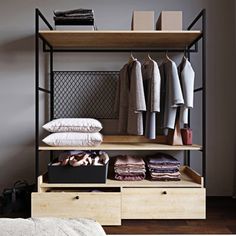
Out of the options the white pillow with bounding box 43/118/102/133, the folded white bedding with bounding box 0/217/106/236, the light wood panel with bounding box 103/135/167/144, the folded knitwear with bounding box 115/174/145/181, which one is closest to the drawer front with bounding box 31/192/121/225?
the folded knitwear with bounding box 115/174/145/181

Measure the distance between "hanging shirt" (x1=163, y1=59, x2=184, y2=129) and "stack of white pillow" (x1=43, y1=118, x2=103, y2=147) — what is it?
1.70 feet

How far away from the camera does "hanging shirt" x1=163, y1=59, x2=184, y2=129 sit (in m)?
2.00

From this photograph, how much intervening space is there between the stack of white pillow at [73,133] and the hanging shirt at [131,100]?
9.8 inches

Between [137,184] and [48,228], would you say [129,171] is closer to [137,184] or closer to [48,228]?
[137,184]

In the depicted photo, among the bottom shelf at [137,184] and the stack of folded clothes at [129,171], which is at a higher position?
the stack of folded clothes at [129,171]

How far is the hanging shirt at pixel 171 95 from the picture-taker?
2000mm

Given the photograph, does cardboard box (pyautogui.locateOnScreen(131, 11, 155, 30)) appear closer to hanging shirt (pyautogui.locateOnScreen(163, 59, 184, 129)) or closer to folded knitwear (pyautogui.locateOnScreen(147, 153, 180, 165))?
hanging shirt (pyautogui.locateOnScreen(163, 59, 184, 129))

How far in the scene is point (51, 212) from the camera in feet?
6.40

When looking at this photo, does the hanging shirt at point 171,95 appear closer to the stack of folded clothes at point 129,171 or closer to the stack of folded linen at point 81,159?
the stack of folded clothes at point 129,171

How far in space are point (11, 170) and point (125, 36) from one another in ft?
5.12

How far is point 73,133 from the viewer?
2062 mm

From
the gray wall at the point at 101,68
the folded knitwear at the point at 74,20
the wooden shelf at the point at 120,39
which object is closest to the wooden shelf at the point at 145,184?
the gray wall at the point at 101,68

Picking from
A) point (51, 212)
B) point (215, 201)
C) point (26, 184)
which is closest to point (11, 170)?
point (26, 184)

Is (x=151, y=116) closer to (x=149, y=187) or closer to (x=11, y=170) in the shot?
(x=149, y=187)
